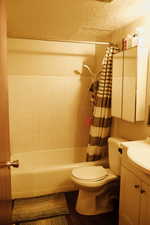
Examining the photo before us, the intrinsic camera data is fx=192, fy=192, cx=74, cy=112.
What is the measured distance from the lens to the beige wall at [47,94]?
2971 millimetres

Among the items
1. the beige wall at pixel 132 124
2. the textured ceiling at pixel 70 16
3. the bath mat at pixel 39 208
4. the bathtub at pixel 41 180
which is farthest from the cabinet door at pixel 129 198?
the textured ceiling at pixel 70 16

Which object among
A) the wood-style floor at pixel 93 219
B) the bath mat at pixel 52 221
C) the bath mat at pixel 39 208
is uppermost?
the bath mat at pixel 39 208

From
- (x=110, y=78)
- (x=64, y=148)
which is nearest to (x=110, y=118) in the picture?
(x=110, y=78)

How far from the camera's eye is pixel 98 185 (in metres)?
2.03

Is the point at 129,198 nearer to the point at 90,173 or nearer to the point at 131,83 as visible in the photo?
the point at 90,173

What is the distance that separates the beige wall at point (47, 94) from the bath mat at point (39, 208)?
935mm

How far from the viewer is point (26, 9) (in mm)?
1989

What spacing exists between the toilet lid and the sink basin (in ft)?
1.82

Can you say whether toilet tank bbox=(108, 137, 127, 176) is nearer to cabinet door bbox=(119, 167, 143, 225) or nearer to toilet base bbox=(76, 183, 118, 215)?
toilet base bbox=(76, 183, 118, 215)

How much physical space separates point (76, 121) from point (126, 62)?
4.81ft

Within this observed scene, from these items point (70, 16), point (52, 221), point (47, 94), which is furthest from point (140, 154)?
point (47, 94)

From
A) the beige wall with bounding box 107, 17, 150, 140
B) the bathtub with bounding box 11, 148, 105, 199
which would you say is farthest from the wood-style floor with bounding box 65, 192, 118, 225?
the beige wall with bounding box 107, 17, 150, 140

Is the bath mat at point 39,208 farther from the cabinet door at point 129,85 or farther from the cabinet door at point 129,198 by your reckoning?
the cabinet door at point 129,85

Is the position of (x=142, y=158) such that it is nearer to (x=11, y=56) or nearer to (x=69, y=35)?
(x=69, y=35)
